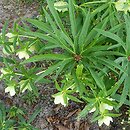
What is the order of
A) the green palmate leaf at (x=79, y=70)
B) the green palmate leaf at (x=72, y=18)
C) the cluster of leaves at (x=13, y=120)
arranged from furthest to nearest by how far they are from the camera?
the cluster of leaves at (x=13, y=120), the green palmate leaf at (x=72, y=18), the green palmate leaf at (x=79, y=70)

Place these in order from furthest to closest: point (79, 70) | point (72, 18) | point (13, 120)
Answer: point (13, 120) → point (72, 18) → point (79, 70)

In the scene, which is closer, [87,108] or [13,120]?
[87,108]

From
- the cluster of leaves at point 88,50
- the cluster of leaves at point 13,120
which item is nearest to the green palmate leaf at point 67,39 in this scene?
the cluster of leaves at point 88,50

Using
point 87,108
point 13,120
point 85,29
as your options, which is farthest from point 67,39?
point 13,120

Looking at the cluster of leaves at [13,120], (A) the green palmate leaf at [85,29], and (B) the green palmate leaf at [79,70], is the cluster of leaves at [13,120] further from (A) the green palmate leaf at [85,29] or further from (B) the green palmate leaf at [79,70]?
(A) the green palmate leaf at [85,29]

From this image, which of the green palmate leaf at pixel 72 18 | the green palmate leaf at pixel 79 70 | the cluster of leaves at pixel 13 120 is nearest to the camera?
the green palmate leaf at pixel 79 70

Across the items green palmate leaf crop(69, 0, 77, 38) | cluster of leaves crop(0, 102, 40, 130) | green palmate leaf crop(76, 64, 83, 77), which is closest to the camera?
green palmate leaf crop(76, 64, 83, 77)

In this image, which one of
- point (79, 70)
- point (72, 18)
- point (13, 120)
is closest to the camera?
point (79, 70)

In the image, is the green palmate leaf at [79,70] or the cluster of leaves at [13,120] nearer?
the green palmate leaf at [79,70]

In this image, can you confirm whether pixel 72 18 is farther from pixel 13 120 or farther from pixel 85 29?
pixel 13 120

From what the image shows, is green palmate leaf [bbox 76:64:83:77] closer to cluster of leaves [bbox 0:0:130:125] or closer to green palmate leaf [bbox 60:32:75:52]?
cluster of leaves [bbox 0:0:130:125]

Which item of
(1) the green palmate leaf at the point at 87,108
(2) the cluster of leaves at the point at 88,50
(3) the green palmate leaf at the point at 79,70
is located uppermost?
(2) the cluster of leaves at the point at 88,50

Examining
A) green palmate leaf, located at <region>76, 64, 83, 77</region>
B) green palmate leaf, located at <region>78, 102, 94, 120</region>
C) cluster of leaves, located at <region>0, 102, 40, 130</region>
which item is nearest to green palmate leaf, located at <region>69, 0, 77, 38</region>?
green palmate leaf, located at <region>76, 64, 83, 77</region>
